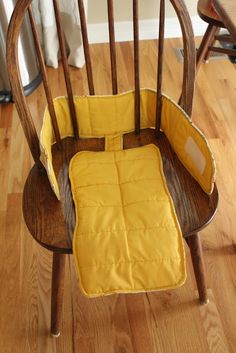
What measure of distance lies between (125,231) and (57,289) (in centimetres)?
27

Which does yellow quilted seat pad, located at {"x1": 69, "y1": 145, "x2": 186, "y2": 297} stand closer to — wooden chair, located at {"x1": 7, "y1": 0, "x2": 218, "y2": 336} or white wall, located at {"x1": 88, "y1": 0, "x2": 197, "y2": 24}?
wooden chair, located at {"x1": 7, "y1": 0, "x2": 218, "y2": 336}

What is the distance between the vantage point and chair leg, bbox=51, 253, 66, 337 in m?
0.87

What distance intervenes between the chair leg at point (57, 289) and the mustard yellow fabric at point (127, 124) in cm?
17

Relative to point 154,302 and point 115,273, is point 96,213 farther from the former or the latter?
point 154,302

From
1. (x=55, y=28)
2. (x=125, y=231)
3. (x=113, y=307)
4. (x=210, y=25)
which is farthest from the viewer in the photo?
(x=55, y=28)

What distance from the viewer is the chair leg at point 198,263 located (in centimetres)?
90

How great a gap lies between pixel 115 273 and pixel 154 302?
42cm

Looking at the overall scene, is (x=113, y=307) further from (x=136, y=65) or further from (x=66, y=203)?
(x=136, y=65)

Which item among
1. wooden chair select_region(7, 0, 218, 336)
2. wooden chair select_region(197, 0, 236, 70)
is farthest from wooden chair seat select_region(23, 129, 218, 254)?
wooden chair select_region(197, 0, 236, 70)

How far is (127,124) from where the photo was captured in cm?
99

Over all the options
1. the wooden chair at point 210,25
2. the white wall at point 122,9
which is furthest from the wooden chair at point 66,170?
the white wall at point 122,9

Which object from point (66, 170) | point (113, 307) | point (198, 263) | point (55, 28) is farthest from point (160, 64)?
point (55, 28)

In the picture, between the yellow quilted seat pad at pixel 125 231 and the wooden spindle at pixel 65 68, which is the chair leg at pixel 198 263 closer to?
the yellow quilted seat pad at pixel 125 231

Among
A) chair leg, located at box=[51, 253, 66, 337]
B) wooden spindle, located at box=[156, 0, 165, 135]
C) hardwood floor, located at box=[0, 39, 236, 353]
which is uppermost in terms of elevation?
wooden spindle, located at box=[156, 0, 165, 135]
